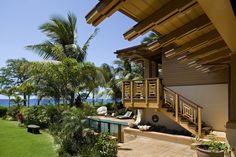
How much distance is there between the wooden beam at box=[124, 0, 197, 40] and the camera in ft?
7.98

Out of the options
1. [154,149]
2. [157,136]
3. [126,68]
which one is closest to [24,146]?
[154,149]

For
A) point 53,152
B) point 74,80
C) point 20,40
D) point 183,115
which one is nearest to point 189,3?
point 53,152

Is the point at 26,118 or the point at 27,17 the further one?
the point at 26,118

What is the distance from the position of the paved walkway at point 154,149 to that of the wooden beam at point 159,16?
19.7ft

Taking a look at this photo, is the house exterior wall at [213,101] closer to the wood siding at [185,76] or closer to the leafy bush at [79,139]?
the wood siding at [185,76]

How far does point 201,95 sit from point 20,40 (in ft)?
53.1

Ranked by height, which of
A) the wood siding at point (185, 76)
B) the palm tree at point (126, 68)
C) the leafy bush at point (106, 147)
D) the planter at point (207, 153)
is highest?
the palm tree at point (126, 68)

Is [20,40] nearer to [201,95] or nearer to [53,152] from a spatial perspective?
[53,152]

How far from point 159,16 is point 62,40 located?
13566mm

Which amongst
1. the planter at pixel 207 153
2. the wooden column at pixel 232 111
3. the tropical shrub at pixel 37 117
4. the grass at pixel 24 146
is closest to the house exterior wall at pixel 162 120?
the planter at pixel 207 153

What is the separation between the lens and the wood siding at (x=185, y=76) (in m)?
10.9

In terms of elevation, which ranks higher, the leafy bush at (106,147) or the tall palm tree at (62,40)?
the tall palm tree at (62,40)

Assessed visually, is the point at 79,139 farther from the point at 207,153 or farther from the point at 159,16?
the point at 159,16

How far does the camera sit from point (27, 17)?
538 inches
